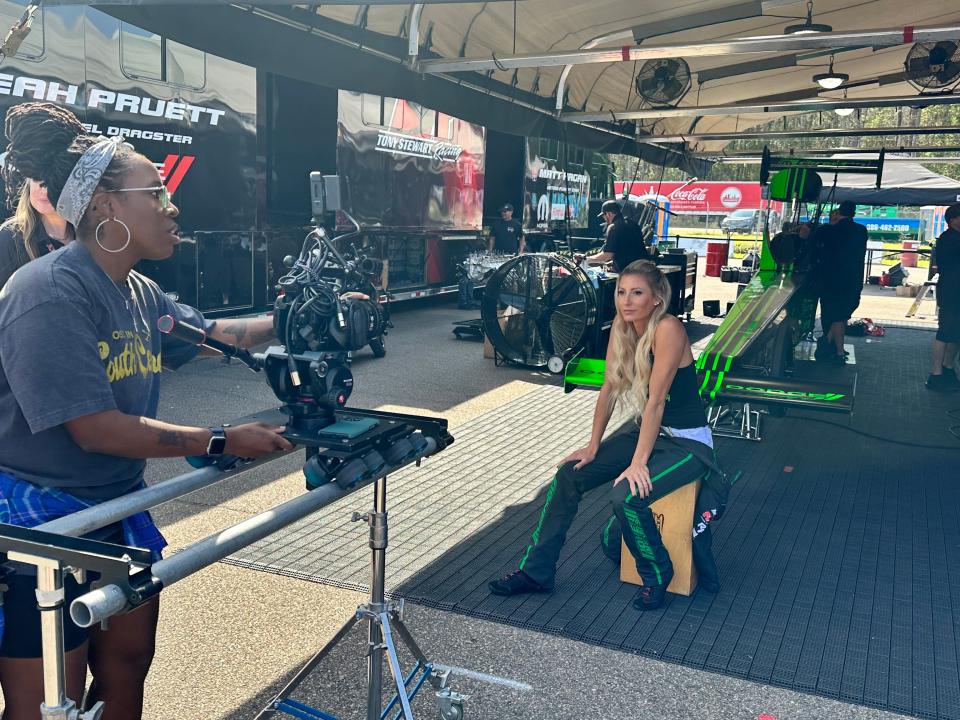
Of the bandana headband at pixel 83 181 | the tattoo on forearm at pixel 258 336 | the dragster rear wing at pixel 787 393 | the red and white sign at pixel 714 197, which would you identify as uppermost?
the red and white sign at pixel 714 197

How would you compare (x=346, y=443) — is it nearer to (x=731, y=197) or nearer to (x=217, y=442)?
(x=217, y=442)

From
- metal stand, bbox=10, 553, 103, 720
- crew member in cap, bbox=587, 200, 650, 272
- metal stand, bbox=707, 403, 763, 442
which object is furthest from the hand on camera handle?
crew member in cap, bbox=587, 200, 650, 272

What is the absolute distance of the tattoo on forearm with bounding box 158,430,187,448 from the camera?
205cm

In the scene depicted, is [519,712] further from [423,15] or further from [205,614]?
[423,15]

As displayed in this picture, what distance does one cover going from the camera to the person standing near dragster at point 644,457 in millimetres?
4145

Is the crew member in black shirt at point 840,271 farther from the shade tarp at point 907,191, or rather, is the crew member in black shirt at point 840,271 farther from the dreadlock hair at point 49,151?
the dreadlock hair at point 49,151

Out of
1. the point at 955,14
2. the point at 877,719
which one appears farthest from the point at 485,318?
the point at 955,14

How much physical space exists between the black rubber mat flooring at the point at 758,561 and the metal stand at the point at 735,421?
0.16m

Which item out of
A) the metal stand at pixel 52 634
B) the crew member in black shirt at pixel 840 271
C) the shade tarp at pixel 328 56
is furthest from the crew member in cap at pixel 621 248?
the metal stand at pixel 52 634

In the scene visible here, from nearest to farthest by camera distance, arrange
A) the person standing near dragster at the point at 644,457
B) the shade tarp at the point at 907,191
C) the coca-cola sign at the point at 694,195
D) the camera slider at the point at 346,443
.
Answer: the camera slider at the point at 346,443, the person standing near dragster at the point at 644,457, the shade tarp at the point at 907,191, the coca-cola sign at the point at 694,195

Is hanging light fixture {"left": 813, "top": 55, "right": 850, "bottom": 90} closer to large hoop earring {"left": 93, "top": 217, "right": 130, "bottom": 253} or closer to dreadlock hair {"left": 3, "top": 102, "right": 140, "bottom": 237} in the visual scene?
dreadlock hair {"left": 3, "top": 102, "right": 140, "bottom": 237}

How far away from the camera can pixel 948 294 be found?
9664mm

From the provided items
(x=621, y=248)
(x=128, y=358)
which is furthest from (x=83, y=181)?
(x=621, y=248)

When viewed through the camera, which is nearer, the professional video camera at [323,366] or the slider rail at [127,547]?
the slider rail at [127,547]
